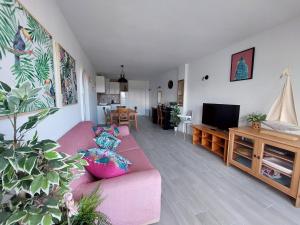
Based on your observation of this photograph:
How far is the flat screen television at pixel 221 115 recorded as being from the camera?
281cm

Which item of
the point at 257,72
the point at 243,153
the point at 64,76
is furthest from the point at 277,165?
the point at 64,76

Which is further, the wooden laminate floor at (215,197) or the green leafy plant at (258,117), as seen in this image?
the green leafy plant at (258,117)

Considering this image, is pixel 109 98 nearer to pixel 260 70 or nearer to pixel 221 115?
pixel 221 115

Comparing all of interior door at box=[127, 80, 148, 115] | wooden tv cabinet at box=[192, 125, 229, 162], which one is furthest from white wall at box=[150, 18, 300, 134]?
interior door at box=[127, 80, 148, 115]

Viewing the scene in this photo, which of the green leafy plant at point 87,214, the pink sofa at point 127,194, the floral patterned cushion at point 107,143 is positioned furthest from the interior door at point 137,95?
the green leafy plant at point 87,214

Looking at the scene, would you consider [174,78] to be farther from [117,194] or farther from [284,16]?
[117,194]

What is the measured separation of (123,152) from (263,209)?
1.82 m

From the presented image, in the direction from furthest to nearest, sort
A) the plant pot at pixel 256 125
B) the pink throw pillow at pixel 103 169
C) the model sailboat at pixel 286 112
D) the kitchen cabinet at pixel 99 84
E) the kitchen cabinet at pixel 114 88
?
the kitchen cabinet at pixel 114 88, the kitchen cabinet at pixel 99 84, the plant pot at pixel 256 125, the model sailboat at pixel 286 112, the pink throw pillow at pixel 103 169

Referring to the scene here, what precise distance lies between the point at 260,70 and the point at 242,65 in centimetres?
38

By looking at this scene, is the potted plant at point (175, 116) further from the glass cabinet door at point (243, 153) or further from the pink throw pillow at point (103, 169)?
the pink throw pillow at point (103, 169)

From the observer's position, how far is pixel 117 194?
3.78 feet

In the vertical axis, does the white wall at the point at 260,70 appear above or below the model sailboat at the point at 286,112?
above

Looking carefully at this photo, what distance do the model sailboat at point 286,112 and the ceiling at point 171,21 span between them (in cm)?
91

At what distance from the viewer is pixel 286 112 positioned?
77.4 inches
